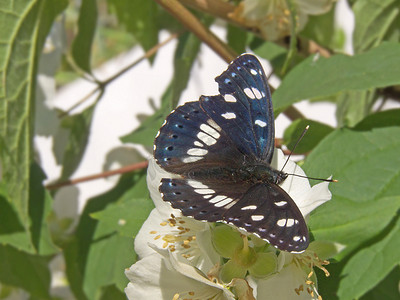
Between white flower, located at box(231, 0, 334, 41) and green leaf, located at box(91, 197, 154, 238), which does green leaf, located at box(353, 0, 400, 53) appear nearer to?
white flower, located at box(231, 0, 334, 41)

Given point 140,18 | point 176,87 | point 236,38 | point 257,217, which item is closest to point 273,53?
point 236,38

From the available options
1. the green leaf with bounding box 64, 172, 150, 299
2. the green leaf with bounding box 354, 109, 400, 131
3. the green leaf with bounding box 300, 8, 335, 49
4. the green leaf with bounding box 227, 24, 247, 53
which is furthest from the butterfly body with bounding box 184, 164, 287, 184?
the green leaf with bounding box 300, 8, 335, 49

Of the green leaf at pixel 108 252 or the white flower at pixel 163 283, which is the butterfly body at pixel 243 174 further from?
the green leaf at pixel 108 252

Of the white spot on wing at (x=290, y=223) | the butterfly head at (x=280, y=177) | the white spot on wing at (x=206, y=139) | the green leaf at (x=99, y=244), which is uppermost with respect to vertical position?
the white spot on wing at (x=290, y=223)

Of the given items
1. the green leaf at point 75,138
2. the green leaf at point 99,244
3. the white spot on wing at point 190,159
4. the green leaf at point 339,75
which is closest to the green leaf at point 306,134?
the green leaf at point 339,75

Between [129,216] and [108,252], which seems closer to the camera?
[129,216]

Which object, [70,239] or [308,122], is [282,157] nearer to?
[308,122]

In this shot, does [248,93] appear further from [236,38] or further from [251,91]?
[236,38]
